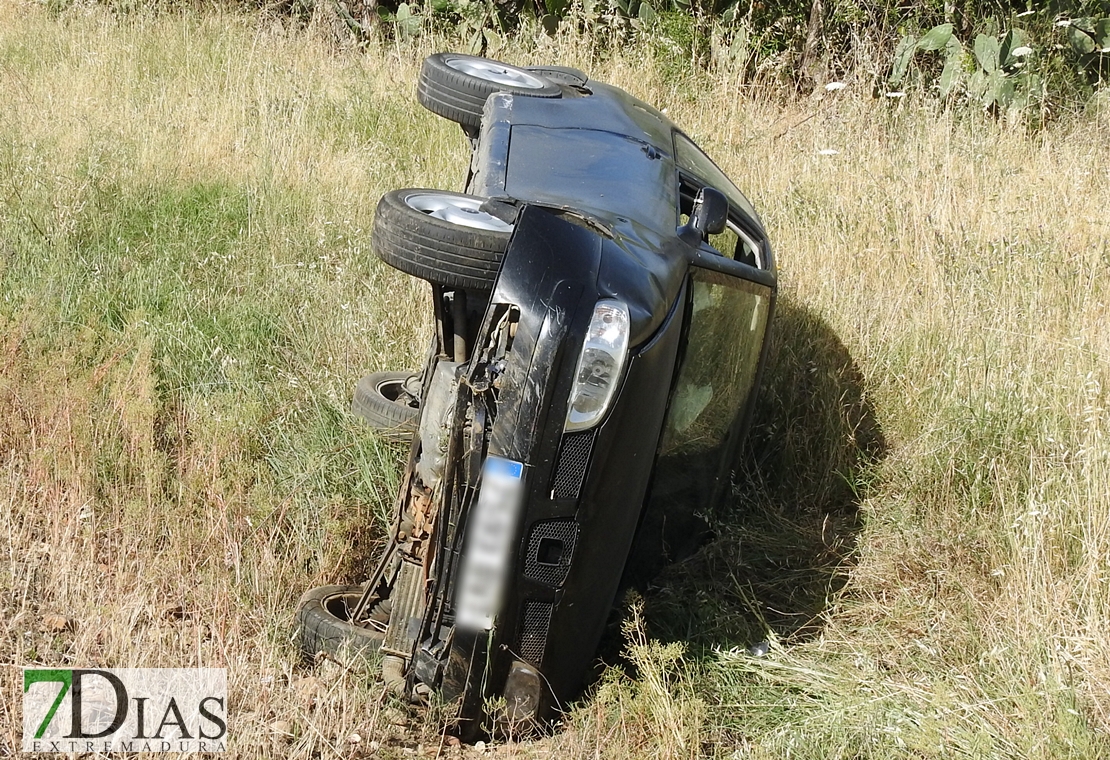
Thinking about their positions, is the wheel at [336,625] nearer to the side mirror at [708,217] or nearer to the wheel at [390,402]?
the wheel at [390,402]

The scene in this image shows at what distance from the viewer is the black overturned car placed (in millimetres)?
3053

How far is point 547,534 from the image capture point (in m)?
3.10

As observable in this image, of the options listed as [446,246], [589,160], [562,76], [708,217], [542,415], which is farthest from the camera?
[562,76]

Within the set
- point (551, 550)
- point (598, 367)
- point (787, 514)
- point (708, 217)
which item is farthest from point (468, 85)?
point (551, 550)

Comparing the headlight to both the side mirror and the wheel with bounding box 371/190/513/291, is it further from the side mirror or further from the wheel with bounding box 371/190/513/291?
the side mirror

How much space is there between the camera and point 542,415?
9.92 feet

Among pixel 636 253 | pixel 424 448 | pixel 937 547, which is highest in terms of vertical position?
pixel 636 253

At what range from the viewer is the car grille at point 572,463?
120 inches

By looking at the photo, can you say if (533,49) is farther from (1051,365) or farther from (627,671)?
(627,671)

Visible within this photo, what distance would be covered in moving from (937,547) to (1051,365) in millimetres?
1322

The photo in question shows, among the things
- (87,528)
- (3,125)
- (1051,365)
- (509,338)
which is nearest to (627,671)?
(509,338)

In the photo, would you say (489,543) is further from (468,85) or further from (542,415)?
(468,85)

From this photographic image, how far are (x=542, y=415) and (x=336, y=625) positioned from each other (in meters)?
1.13

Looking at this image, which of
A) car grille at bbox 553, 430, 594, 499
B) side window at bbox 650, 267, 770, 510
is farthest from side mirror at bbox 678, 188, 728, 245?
car grille at bbox 553, 430, 594, 499
